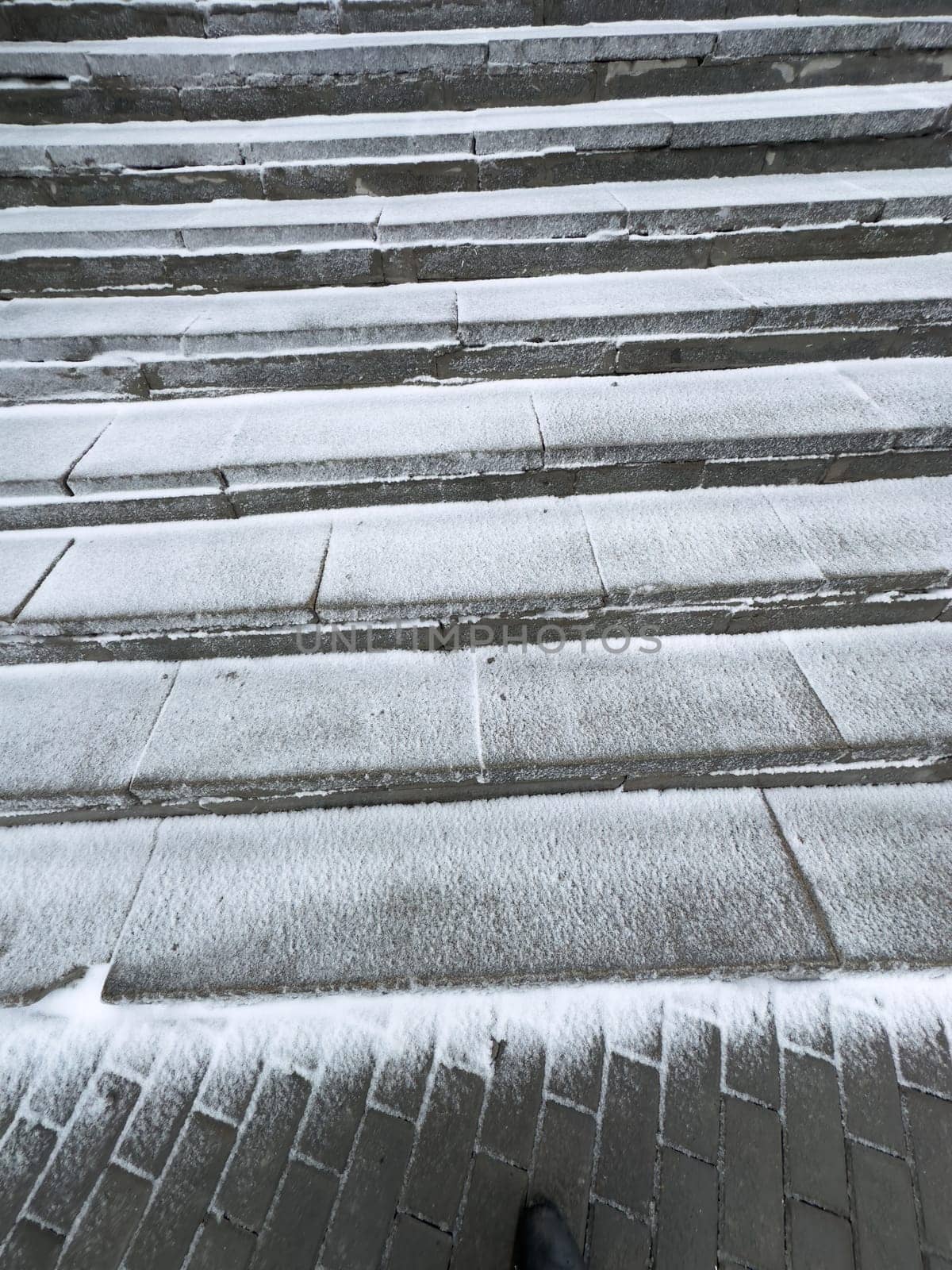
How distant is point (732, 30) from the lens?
2922 mm

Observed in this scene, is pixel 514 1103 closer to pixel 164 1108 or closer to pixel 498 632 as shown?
pixel 164 1108

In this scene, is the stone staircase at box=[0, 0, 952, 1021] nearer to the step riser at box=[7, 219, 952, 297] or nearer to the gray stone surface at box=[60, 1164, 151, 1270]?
the step riser at box=[7, 219, 952, 297]

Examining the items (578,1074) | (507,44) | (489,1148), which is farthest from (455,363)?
Result: (489,1148)

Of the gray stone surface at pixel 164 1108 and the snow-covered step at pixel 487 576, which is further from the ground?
the snow-covered step at pixel 487 576

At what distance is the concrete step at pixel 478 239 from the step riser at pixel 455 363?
569mm

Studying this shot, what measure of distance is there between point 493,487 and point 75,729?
6.04 feet

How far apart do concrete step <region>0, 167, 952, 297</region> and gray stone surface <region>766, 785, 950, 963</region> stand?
100 inches

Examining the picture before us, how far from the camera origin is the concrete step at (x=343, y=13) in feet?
9.75

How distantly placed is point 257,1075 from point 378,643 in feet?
4.61

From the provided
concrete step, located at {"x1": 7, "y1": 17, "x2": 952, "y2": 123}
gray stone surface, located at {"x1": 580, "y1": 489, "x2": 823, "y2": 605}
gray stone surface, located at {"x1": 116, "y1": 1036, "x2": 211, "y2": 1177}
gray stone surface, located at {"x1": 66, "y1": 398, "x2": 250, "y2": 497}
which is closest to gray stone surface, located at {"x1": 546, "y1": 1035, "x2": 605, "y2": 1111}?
gray stone surface, located at {"x1": 116, "y1": 1036, "x2": 211, "y2": 1177}

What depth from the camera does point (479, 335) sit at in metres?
2.49

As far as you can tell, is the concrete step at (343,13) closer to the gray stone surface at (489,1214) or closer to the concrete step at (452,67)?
the concrete step at (452,67)

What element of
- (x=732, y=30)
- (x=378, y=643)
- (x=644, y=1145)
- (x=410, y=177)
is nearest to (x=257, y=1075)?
(x=644, y=1145)

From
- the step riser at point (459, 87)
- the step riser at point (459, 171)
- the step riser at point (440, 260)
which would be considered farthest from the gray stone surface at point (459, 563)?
the step riser at point (459, 87)
